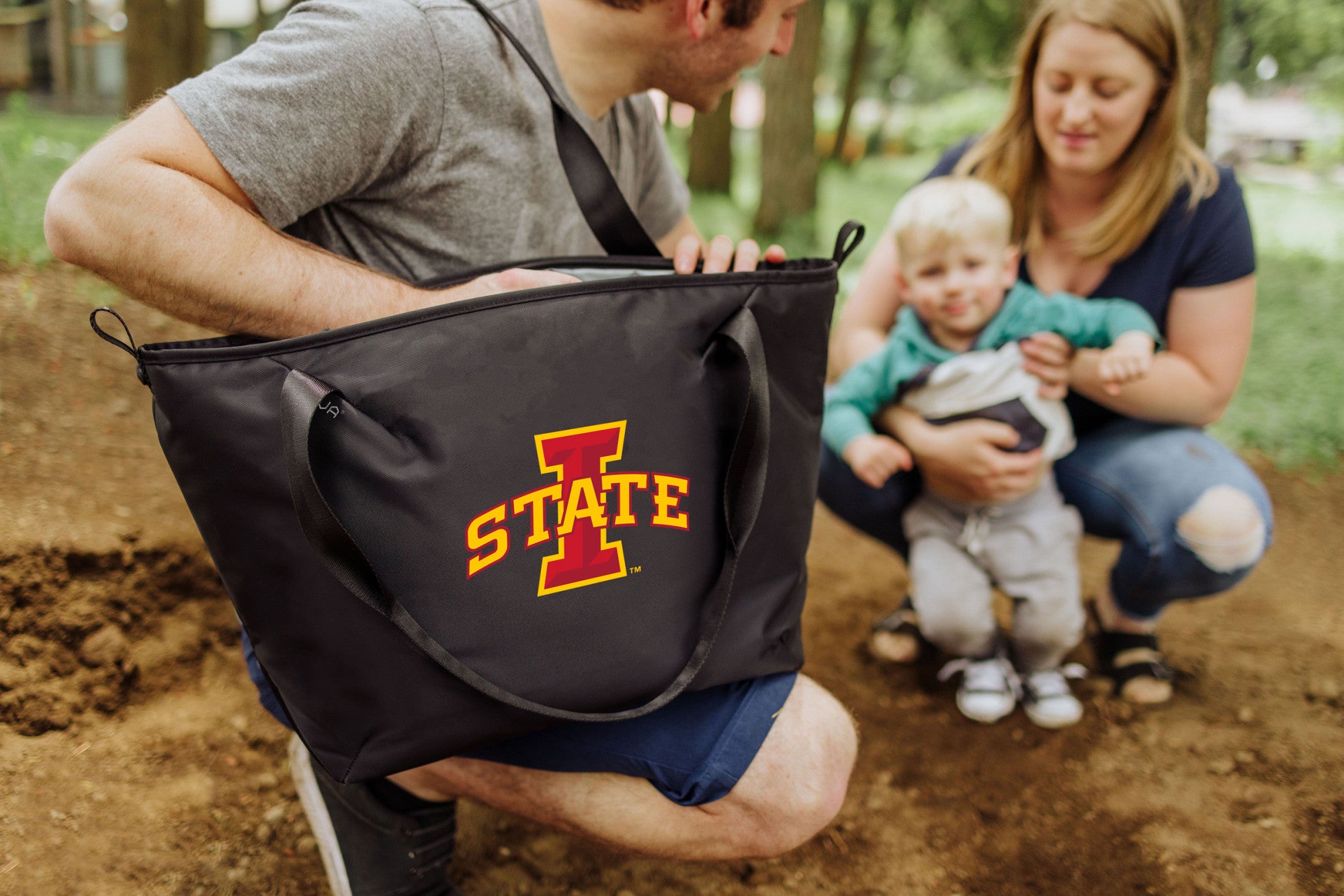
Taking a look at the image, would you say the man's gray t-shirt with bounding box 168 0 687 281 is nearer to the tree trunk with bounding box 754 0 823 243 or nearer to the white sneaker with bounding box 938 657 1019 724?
the white sneaker with bounding box 938 657 1019 724

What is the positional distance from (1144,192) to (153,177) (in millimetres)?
2098

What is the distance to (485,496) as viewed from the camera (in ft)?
4.19

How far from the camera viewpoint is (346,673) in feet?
4.24

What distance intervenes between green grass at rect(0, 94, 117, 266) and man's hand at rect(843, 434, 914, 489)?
249 centimetres

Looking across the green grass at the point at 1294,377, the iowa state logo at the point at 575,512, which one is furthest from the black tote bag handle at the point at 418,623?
the green grass at the point at 1294,377

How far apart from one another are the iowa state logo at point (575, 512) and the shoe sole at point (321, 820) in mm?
634

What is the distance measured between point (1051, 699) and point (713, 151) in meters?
8.40

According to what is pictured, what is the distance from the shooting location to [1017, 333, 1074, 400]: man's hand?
215cm

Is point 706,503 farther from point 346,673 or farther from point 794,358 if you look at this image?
point 346,673

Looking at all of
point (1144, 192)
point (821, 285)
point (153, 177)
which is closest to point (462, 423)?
point (153, 177)

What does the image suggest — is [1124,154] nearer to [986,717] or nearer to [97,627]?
[986,717]

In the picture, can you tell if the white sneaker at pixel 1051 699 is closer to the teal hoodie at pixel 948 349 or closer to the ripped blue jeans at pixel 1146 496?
the ripped blue jeans at pixel 1146 496

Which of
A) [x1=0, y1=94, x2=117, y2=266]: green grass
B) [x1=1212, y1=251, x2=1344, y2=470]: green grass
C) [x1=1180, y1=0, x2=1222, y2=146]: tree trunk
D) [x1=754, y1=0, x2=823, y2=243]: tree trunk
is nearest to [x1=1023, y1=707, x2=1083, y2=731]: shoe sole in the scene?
[x1=1212, y1=251, x2=1344, y2=470]: green grass

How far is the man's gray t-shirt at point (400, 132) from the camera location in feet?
4.47
